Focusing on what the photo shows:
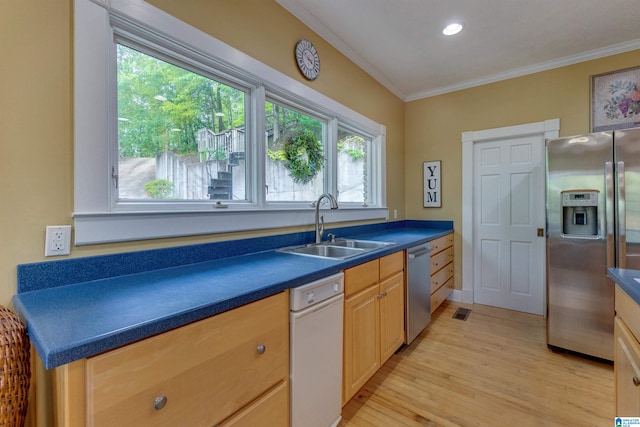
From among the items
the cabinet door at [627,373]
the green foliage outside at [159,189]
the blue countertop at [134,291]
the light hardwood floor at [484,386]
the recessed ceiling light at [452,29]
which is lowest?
the light hardwood floor at [484,386]

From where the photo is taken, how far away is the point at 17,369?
751 millimetres

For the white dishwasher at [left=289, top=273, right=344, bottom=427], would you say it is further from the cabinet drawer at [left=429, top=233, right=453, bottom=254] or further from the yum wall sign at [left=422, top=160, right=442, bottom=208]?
the yum wall sign at [left=422, top=160, right=442, bottom=208]

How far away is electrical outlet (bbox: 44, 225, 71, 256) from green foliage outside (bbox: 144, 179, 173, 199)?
383mm

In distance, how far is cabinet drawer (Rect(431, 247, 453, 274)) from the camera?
282cm

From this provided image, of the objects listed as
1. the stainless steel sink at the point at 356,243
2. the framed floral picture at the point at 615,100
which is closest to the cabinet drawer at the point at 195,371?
the stainless steel sink at the point at 356,243

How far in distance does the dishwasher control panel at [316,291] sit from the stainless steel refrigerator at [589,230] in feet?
6.35

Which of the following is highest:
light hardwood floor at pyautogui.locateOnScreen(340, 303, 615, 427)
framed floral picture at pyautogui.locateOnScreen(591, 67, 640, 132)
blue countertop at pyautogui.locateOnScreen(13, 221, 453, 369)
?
framed floral picture at pyautogui.locateOnScreen(591, 67, 640, 132)

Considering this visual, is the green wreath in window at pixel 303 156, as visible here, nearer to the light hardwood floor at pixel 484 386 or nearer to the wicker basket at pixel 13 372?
the light hardwood floor at pixel 484 386

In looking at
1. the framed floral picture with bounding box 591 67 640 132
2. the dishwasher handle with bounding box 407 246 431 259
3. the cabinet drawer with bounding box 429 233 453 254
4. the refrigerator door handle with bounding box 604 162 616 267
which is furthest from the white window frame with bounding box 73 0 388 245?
the framed floral picture with bounding box 591 67 640 132

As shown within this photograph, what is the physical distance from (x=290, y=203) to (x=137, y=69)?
1.21m

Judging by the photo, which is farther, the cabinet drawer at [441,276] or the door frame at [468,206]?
the door frame at [468,206]

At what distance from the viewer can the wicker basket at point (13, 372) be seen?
720 millimetres

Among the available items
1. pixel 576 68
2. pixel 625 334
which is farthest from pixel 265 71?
pixel 576 68

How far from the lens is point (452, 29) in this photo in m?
2.38
